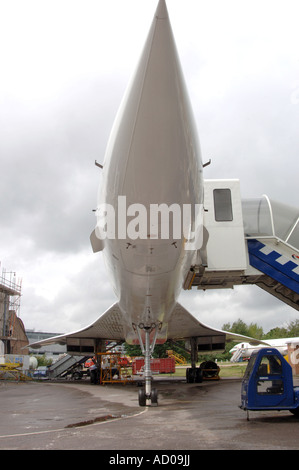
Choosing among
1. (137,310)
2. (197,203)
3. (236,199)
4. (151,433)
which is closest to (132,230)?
(197,203)

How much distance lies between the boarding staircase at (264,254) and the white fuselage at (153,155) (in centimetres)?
382

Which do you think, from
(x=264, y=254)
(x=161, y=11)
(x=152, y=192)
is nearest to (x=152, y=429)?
(x=152, y=192)

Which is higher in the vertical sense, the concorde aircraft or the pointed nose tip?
the pointed nose tip

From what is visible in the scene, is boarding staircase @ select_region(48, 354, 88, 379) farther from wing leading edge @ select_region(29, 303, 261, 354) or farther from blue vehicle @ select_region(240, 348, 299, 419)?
blue vehicle @ select_region(240, 348, 299, 419)

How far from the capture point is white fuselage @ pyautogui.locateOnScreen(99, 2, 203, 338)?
11.4 ft

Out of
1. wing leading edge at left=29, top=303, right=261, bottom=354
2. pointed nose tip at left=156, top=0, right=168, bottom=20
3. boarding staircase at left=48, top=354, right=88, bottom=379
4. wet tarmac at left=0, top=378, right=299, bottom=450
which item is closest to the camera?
pointed nose tip at left=156, top=0, right=168, bottom=20

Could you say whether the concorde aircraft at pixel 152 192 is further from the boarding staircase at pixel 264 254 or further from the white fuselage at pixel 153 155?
the boarding staircase at pixel 264 254

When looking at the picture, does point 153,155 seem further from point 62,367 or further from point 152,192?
point 62,367

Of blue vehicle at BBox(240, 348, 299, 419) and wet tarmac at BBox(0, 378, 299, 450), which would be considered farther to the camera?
blue vehicle at BBox(240, 348, 299, 419)

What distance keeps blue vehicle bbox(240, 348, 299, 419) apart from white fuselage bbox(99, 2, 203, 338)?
1.91m

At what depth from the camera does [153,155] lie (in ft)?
12.8

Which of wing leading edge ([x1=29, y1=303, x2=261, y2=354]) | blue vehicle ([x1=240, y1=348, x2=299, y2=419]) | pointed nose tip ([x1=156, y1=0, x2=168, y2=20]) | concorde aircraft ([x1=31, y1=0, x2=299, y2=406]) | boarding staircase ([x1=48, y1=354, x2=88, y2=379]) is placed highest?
pointed nose tip ([x1=156, y1=0, x2=168, y2=20])

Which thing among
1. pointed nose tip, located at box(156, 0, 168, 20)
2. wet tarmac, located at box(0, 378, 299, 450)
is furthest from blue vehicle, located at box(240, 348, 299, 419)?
pointed nose tip, located at box(156, 0, 168, 20)

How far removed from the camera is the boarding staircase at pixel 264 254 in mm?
9391
